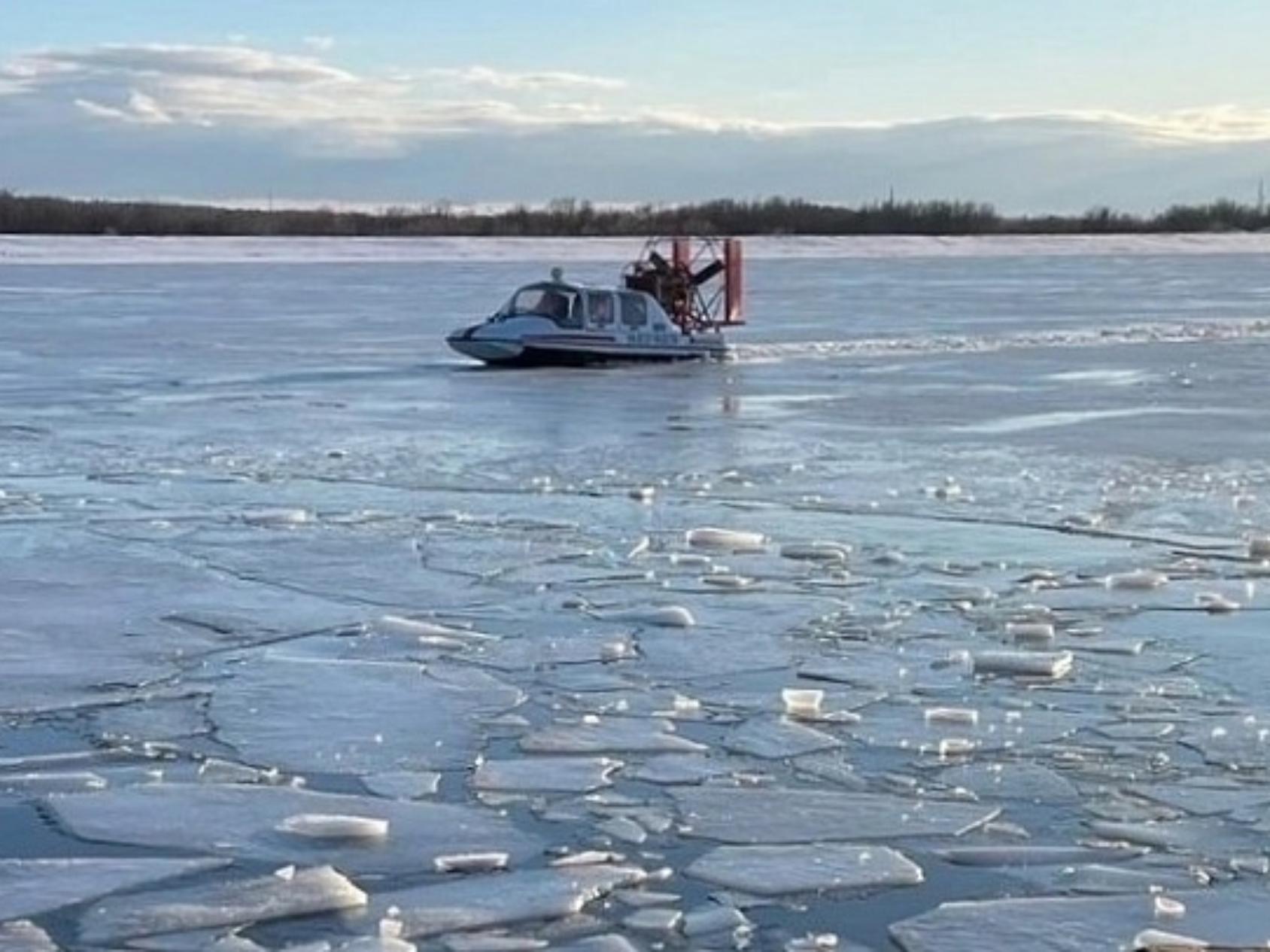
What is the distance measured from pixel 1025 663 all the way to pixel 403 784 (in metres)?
2.50

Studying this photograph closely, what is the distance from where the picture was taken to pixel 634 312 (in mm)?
26000

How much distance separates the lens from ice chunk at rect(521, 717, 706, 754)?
681 cm

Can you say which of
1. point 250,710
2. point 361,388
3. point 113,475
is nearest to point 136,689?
point 250,710

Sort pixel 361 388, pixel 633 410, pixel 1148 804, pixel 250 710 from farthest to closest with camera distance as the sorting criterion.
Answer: pixel 361 388 < pixel 633 410 < pixel 250 710 < pixel 1148 804

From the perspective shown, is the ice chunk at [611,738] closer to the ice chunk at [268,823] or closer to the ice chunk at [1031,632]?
the ice chunk at [268,823]

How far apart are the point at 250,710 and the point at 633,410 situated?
39.5ft

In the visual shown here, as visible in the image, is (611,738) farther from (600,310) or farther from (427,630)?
(600,310)

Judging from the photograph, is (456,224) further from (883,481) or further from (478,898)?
(478,898)

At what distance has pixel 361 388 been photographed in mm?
21172

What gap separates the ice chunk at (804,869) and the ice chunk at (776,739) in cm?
98

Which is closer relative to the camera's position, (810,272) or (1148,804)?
(1148,804)

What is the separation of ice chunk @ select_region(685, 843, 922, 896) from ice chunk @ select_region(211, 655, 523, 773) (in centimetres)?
122

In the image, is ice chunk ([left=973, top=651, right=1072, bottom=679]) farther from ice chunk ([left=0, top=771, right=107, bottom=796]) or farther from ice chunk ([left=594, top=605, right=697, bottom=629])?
ice chunk ([left=0, top=771, right=107, bottom=796])

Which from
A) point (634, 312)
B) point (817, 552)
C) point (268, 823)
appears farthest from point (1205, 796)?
point (634, 312)
